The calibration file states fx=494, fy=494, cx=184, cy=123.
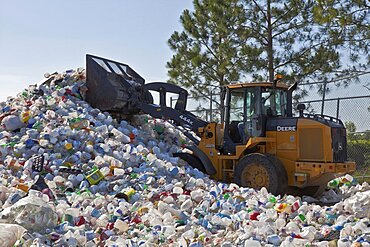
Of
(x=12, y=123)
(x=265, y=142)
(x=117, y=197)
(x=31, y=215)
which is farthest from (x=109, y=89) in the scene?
(x=31, y=215)

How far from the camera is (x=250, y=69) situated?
1480 cm

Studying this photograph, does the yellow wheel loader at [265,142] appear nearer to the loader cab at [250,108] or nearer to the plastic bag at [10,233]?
the loader cab at [250,108]

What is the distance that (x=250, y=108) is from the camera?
852 cm

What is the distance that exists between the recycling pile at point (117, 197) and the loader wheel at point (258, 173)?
75 centimetres

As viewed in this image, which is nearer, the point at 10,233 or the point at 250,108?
the point at 10,233

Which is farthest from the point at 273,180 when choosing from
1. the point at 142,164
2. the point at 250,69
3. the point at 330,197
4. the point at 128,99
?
the point at 250,69

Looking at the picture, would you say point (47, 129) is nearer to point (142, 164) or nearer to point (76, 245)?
point (142, 164)

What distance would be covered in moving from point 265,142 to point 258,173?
0.58m

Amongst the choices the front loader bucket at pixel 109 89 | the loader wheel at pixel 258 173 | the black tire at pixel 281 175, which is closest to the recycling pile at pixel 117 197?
the front loader bucket at pixel 109 89

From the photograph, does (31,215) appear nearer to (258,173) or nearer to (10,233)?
(10,233)

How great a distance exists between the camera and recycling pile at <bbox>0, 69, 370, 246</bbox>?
4.97 metres

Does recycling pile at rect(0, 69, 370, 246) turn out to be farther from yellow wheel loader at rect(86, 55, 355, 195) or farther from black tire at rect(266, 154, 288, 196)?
black tire at rect(266, 154, 288, 196)

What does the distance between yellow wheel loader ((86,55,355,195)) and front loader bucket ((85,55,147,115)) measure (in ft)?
0.23

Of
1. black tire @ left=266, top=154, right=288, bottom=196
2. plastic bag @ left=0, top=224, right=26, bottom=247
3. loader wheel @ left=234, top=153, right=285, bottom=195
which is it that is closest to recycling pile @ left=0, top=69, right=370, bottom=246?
plastic bag @ left=0, top=224, right=26, bottom=247
